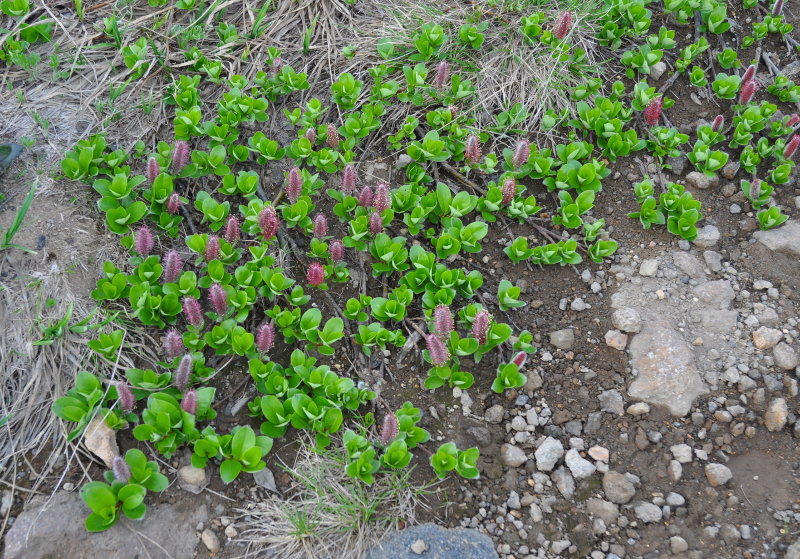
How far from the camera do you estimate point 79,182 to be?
3.90 m

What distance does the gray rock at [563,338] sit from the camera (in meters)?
3.68

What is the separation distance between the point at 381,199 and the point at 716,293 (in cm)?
184

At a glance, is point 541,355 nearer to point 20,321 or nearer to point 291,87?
point 291,87

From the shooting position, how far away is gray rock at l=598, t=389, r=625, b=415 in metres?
3.42

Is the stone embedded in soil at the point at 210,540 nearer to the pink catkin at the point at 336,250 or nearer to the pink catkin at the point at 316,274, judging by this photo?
the pink catkin at the point at 316,274

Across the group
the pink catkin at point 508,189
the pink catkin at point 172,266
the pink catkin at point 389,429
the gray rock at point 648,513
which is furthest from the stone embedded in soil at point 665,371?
Answer: the pink catkin at point 172,266

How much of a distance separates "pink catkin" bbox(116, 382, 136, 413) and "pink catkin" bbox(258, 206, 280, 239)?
41.3 inches

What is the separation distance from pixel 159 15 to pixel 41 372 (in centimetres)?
254

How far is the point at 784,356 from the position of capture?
3441 millimetres

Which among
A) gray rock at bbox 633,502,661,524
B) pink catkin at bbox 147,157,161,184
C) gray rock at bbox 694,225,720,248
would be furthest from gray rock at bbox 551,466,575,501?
pink catkin at bbox 147,157,161,184

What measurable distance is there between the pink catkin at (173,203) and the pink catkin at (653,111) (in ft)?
9.25

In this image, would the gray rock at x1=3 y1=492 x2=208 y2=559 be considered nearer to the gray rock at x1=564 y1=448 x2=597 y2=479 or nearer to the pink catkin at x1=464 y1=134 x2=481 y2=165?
the gray rock at x1=564 y1=448 x2=597 y2=479

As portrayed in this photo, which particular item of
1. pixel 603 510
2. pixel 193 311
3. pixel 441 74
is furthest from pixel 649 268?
pixel 193 311

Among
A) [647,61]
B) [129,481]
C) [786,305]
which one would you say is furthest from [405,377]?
[647,61]
